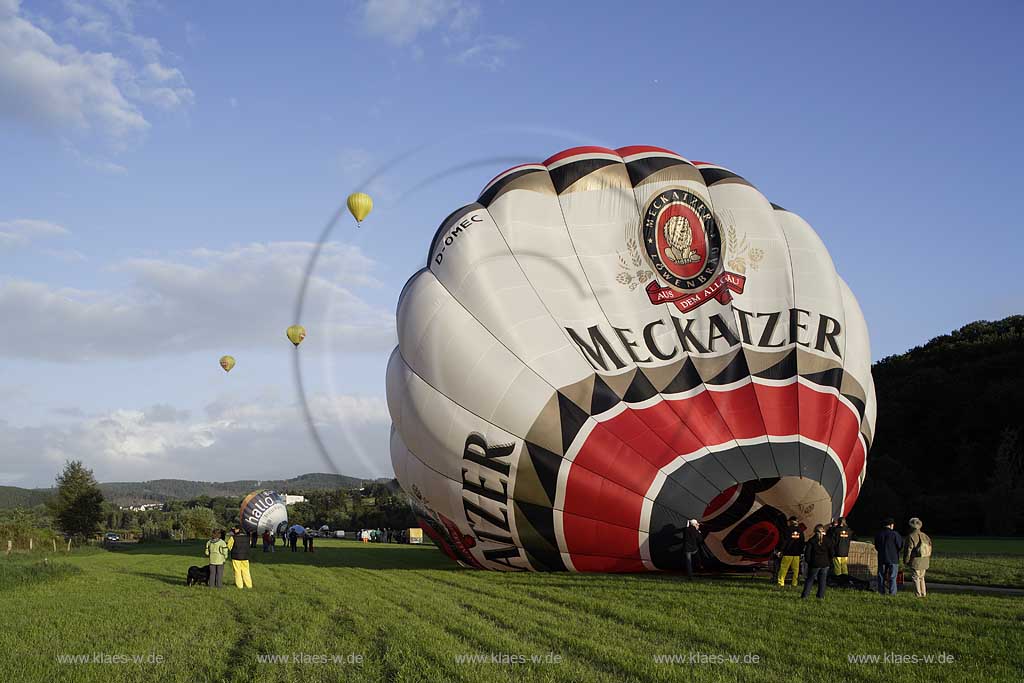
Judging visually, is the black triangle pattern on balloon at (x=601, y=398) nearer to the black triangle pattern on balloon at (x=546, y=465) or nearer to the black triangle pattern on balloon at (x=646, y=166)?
the black triangle pattern on balloon at (x=546, y=465)

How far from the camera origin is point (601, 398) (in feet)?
46.3

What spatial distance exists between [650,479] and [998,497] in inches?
1353

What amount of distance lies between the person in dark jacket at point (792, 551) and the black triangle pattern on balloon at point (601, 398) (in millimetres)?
3322

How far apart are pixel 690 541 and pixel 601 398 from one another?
2.61 m

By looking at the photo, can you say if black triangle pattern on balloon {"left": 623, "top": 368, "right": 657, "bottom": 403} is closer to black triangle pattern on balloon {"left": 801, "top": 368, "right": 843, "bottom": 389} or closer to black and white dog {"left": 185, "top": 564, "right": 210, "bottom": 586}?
black triangle pattern on balloon {"left": 801, "top": 368, "right": 843, "bottom": 389}

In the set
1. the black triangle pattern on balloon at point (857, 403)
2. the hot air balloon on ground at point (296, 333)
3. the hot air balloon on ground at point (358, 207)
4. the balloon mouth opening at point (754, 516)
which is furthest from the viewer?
the hot air balloon on ground at point (296, 333)

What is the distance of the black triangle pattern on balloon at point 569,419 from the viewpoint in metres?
14.0

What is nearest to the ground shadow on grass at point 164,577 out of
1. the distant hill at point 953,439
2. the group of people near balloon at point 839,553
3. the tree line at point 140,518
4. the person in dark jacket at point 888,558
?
the tree line at point 140,518

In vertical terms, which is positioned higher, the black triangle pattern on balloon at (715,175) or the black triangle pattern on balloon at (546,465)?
the black triangle pattern on balloon at (715,175)

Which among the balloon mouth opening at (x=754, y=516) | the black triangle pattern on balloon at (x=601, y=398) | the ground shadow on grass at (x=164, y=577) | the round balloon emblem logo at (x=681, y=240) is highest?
the round balloon emblem logo at (x=681, y=240)

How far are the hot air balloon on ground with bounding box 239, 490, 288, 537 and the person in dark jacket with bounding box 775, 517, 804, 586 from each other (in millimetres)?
31425

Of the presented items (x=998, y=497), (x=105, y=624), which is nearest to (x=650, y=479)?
(x=105, y=624)

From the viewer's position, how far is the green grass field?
24.6ft

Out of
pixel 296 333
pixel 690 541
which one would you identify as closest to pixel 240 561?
pixel 690 541
